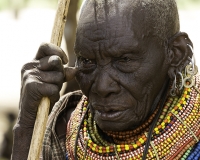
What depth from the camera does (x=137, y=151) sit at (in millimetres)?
3543

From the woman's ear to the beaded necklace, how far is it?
134 mm

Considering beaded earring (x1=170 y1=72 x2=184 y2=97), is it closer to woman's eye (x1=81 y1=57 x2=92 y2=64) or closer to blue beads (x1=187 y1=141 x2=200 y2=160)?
blue beads (x1=187 y1=141 x2=200 y2=160)

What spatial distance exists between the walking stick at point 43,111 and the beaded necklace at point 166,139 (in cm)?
42

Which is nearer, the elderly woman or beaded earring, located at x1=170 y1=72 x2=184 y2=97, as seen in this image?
the elderly woman

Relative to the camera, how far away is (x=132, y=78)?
3475 millimetres

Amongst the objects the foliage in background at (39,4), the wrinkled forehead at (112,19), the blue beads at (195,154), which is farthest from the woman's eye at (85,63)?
the foliage in background at (39,4)

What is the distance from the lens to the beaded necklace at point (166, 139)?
3502mm

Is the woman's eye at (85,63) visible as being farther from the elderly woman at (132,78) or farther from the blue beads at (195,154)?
the blue beads at (195,154)

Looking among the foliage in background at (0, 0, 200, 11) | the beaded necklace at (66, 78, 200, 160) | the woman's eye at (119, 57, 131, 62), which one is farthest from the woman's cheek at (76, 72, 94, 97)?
the foliage in background at (0, 0, 200, 11)

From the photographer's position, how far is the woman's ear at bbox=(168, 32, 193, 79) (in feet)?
11.8

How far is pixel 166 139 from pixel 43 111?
71 cm

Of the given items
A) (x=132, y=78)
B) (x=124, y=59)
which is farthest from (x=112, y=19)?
(x=132, y=78)

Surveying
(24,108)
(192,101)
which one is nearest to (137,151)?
(192,101)

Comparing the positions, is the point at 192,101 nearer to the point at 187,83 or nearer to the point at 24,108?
the point at 187,83
